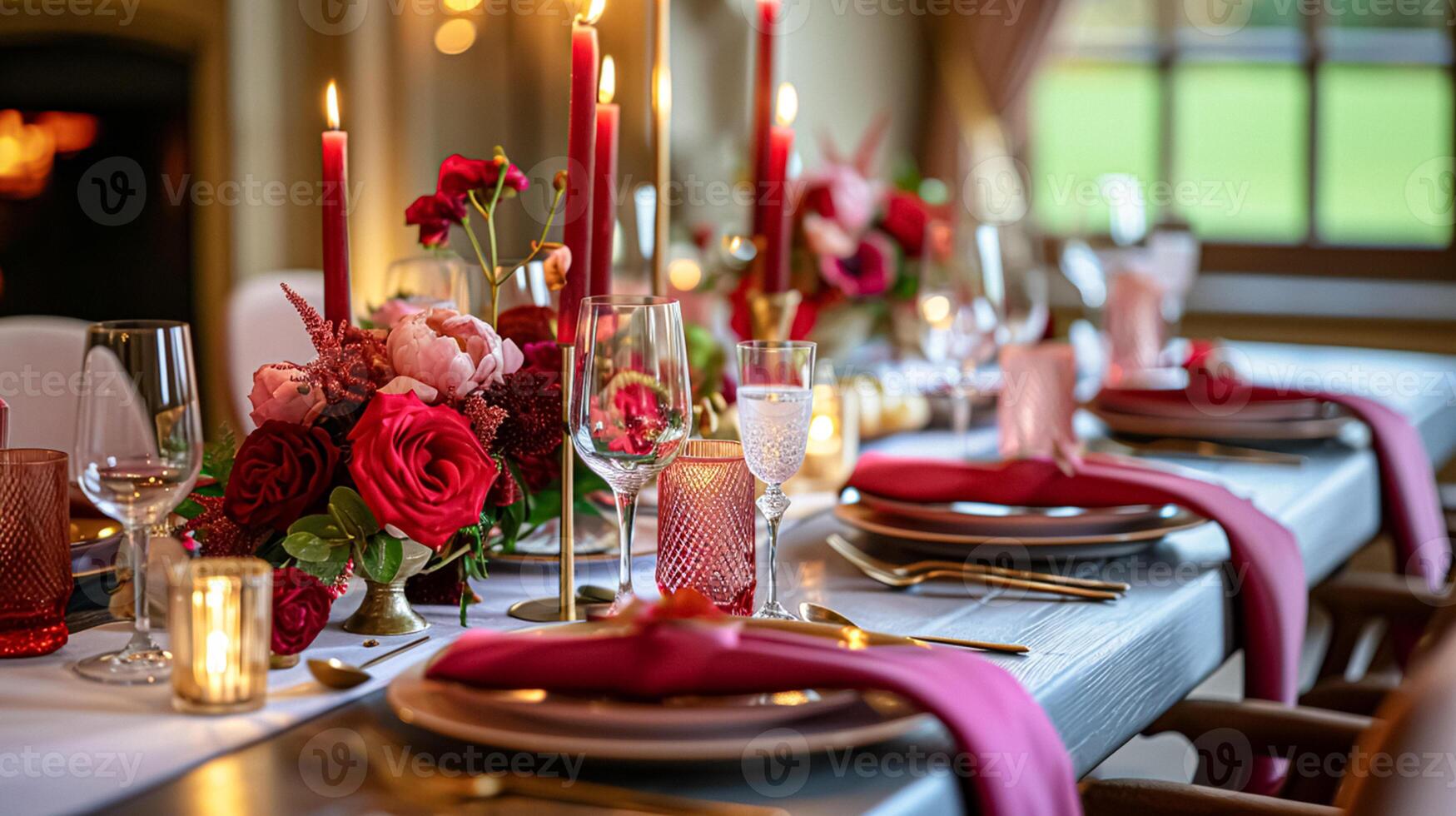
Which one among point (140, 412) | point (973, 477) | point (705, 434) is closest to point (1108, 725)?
point (973, 477)

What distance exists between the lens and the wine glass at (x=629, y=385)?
886mm

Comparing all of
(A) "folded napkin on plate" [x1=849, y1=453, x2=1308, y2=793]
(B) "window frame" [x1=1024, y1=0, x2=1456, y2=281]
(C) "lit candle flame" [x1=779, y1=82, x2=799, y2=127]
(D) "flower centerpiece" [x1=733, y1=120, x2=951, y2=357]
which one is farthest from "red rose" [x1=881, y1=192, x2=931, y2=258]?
(B) "window frame" [x1=1024, y1=0, x2=1456, y2=281]

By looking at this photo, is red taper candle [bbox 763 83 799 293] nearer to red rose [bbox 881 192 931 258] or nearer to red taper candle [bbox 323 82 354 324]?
red taper candle [bbox 323 82 354 324]

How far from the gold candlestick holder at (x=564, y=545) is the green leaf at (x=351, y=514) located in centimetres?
14

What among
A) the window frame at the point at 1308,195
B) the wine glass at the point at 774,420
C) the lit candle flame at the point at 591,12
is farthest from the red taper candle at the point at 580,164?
the window frame at the point at 1308,195

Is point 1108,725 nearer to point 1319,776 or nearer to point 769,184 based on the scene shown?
point 1319,776

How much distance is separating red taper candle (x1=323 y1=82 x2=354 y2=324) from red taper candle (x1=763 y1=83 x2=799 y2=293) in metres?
0.48

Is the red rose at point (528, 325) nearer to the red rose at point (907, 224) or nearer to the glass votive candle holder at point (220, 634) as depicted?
the glass votive candle holder at point (220, 634)

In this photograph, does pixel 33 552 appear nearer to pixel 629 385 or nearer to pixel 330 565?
pixel 330 565

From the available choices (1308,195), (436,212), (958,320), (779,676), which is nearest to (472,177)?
(436,212)

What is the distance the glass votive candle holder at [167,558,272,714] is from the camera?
Answer: 28.8 inches

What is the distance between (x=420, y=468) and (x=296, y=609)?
106mm

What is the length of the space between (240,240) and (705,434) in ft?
7.08

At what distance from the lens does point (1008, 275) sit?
1.70 meters
